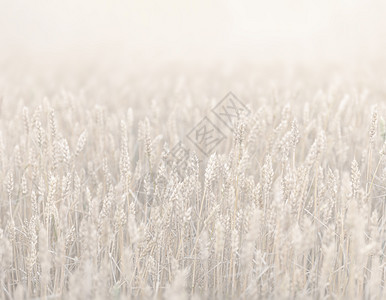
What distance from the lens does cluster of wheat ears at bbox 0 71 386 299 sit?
5.20 ft

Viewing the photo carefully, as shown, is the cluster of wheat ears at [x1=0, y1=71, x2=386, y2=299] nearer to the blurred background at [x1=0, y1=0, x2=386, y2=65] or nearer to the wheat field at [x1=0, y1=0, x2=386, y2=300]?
the wheat field at [x1=0, y1=0, x2=386, y2=300]

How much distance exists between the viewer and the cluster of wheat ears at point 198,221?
159 centimetres

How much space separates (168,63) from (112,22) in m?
8.83

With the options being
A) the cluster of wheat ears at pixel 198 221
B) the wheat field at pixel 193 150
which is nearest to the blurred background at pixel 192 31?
the wheat field at pixel 193 150

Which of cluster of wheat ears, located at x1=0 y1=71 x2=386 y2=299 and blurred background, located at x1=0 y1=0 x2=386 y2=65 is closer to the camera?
cluster of wheat ears, located at x1=0 y1=71 x2=386 y2=299

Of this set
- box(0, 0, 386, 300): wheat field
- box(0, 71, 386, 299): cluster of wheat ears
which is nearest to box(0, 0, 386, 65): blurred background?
Answer: box(0, 0, 386, 300): wheat field

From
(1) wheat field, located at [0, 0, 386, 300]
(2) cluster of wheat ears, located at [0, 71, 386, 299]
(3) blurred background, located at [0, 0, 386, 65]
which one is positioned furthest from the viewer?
(3) blurred background, located at [0, 0, 386, 65]

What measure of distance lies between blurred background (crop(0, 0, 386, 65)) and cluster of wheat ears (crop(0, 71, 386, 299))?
5.64 m

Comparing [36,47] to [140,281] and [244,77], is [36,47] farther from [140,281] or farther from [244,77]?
[140,281]

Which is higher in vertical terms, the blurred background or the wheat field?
the blurred background

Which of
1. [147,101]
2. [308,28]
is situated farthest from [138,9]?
[147,101]

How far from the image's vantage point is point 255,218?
1.51 metres

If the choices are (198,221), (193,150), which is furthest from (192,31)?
(198,221)

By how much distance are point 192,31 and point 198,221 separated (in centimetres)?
1416
